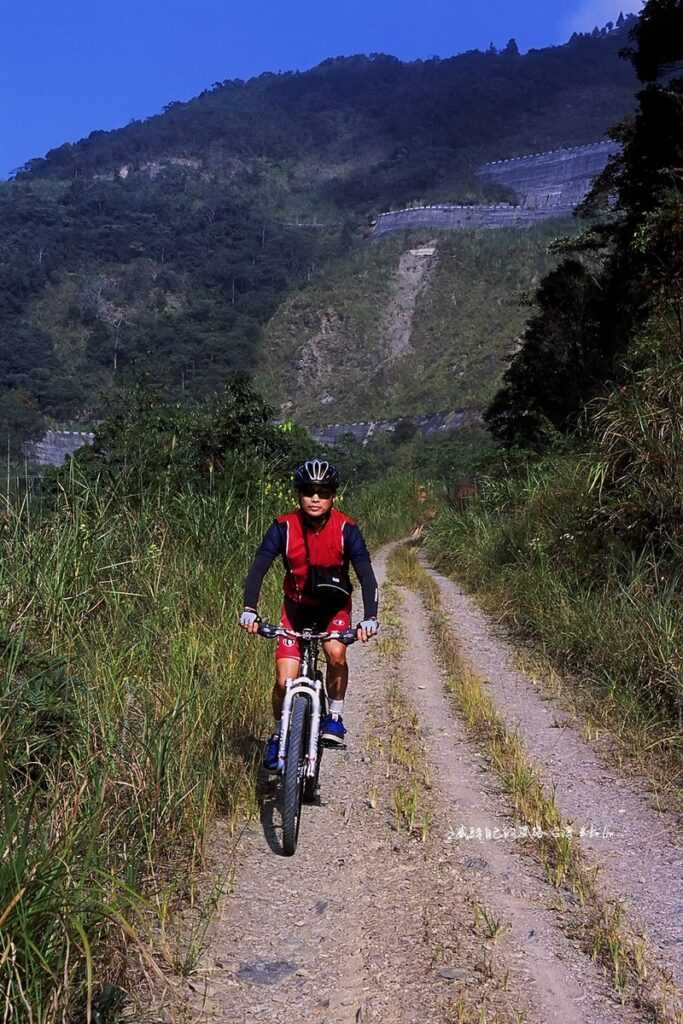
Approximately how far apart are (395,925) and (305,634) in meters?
1.71

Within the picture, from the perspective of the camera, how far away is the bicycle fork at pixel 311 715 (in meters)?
4.54

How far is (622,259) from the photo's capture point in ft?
58.1

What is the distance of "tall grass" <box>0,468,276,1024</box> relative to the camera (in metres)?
2.51

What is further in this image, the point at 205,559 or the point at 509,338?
the point at 509,338

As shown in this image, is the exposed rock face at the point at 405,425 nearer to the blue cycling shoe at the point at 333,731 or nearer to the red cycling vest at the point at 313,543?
the red cycling vest at the point at 313,543

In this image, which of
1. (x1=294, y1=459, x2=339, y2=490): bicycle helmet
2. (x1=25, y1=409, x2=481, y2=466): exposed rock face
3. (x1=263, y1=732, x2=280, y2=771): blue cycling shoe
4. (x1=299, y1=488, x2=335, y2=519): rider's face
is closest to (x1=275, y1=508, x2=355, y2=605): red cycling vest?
(x1=299, y1=488, x2=335, y2=519): rider's face

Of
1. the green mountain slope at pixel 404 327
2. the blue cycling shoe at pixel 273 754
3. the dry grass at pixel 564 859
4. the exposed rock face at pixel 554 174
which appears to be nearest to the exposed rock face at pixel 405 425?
the green mountain slope at pixel 404 327

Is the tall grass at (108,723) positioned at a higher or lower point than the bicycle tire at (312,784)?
higher

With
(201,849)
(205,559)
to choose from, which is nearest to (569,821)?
(201,849)

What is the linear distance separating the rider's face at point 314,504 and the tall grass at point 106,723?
100cm

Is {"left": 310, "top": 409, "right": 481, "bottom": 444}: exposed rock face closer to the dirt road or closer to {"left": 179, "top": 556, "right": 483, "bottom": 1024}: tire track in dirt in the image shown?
the dirt road

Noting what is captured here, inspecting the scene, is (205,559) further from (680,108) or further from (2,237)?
(2,237)

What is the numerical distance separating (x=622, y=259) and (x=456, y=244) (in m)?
90.0

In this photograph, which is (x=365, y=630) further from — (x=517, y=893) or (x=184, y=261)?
(x=184, y=261)
